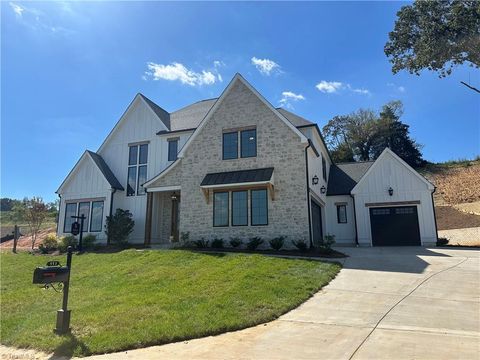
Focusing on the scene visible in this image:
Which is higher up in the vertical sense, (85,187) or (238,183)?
(85,187)

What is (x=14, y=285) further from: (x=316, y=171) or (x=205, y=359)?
(x=316, y=171)

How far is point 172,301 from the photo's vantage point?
8.41 metres

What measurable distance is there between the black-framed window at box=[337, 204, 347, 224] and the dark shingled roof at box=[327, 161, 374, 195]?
0.85 meters

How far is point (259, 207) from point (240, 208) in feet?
3.16

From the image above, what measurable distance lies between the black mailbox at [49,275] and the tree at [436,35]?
64.1 ft

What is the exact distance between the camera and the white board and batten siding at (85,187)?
2280 cm

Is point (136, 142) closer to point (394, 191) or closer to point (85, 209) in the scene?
point (85, 209)

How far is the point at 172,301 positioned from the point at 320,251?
28.8ft

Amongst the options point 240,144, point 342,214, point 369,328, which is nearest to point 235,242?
point 240,144

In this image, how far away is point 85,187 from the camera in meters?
23.5

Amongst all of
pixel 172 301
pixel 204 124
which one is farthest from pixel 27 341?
pixel 204 124

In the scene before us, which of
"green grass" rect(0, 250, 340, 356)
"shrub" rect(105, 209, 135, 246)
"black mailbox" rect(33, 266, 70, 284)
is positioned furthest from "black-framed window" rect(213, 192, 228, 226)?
"black mailbox" rect(33, 266, 70, 284)

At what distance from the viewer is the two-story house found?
17.5 meters

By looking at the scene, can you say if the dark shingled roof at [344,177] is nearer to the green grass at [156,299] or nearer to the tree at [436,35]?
the tree at [436,35]
